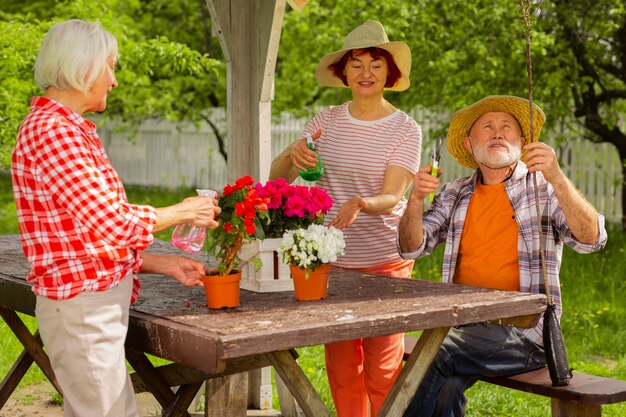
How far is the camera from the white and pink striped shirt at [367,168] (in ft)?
13.5

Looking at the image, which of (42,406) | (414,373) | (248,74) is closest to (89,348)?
(414,373)

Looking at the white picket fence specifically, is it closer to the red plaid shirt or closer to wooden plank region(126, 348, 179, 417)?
wooden plank region(126, 348, 179, 417)

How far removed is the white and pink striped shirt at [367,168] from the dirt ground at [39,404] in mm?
1547

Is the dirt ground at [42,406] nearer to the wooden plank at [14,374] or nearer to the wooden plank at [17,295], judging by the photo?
the wooden plank at [14,374]

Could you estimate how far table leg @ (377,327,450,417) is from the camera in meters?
3.26

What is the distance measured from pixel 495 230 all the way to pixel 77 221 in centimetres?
181

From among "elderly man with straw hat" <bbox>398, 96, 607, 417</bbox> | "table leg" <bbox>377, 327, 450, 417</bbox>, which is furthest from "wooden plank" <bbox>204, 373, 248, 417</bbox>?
"elderly man with straw hat" <bbox>398, 96, 607, 417</bbox>

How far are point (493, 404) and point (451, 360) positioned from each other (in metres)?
1.61

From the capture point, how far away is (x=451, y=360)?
3646 mm

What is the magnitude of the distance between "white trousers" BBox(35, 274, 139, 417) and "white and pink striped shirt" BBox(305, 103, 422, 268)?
1483 mm

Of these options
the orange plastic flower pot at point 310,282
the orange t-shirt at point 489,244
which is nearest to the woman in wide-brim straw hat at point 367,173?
the orange t-shirt at point 489,244

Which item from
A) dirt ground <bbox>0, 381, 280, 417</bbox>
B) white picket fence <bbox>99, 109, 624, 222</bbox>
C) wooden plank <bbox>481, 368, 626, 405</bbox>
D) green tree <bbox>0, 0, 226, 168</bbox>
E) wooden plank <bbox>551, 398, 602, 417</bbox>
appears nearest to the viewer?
wooden plank <bbox>481, 368, 626, 405</bbox>

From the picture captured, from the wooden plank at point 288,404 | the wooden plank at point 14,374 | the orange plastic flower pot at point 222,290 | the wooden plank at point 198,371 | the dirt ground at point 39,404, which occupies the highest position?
the orange plastic flower pot at point 222,290

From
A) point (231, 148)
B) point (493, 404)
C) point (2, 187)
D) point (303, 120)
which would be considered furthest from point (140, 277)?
point (2, 187)
